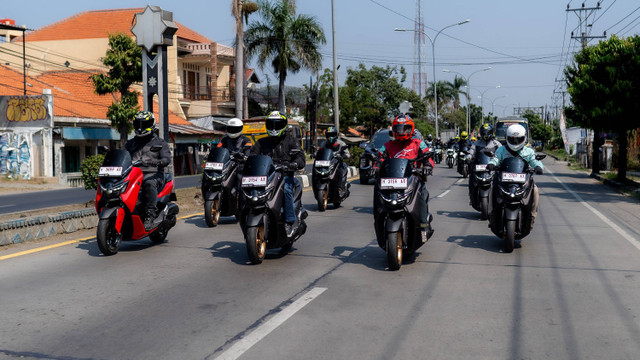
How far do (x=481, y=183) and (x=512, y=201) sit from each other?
4138mm

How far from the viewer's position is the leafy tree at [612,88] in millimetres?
23688

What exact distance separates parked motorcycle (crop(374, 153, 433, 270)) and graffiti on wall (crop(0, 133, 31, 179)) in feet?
99.0

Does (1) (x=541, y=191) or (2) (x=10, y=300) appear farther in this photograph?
(1) (x=541, y=191)

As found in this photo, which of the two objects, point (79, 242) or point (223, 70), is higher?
point (223, 70)

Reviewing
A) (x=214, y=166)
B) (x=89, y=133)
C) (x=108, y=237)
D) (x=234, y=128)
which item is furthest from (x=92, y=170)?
(x=89, y=133)

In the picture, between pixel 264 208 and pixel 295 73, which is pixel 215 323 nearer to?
pixel 264 208

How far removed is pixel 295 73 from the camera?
47750 mm

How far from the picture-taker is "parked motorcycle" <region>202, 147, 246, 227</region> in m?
12.0

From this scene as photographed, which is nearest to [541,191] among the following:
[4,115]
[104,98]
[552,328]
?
[552,328]

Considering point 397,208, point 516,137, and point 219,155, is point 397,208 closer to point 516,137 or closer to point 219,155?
point 516,137

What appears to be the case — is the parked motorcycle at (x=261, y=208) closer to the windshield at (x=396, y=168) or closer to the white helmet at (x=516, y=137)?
the windshield at (x=396, y=168)

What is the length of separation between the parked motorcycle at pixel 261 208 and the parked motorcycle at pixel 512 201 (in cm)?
290

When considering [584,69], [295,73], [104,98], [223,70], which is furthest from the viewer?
[223,70]

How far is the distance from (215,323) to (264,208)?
2.65 m
